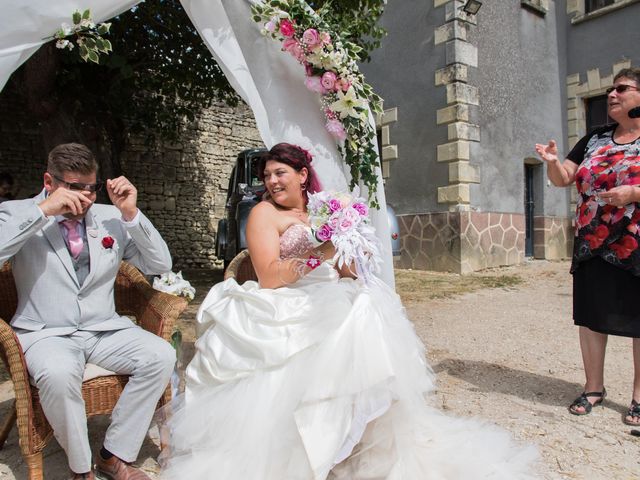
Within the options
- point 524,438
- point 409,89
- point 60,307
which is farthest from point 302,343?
point 409,89

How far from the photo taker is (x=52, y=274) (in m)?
2.31

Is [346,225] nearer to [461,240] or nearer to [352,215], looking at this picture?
[352,215]

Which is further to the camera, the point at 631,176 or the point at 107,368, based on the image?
the point at 631,176

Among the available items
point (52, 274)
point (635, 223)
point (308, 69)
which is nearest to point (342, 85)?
point (308, 69)

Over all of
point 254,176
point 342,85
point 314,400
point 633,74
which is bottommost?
point 314,400

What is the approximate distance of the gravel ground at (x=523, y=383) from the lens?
245 cm

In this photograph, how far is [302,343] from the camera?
2051 millimetres

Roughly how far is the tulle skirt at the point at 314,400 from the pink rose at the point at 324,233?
235 millimetres

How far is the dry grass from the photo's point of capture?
273 inches

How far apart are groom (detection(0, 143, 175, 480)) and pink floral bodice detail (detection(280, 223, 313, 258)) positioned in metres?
0.70

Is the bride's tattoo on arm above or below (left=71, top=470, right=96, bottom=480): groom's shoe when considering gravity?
above

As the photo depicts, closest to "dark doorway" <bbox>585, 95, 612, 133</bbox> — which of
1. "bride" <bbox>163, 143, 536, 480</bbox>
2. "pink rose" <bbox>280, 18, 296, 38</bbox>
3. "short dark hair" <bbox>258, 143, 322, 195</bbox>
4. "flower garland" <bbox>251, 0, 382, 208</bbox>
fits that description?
"flower garland" <bbox>251, 0, 382, 208</bbox>

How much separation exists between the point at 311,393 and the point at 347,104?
6.36 feet

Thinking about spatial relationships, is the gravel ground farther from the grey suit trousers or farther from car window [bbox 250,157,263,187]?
car window [bbox 250,157,263,187]
